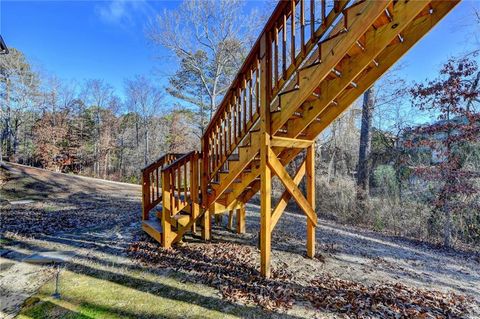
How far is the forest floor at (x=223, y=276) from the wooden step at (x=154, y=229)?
14cm

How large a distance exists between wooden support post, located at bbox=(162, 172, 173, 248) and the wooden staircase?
A: 16 millimetres

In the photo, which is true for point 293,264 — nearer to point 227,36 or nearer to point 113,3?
point 113,3

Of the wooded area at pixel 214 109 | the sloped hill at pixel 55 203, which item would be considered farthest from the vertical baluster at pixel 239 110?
the wooded area at pixel 214 109

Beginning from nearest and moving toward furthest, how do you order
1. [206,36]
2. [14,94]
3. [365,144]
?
1. [365,144]
2. [206,36]
3. [14,94]

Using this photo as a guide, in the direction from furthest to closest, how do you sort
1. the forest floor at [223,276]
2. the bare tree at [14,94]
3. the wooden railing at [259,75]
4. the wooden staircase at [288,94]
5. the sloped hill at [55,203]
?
the bare tree at [14,94]
the sloped hill at [55,203]
the wooden railing at [259,75]
the forest floor at [223,276]
the wooden staircase at [288,94]

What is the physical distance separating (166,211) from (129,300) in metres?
1.46

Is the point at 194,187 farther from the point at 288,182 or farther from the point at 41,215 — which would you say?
the point at 41,215

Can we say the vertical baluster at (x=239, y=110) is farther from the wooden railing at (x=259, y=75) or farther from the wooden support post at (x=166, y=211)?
the wooden support post at (x=166, y=211)

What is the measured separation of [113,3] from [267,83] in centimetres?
706

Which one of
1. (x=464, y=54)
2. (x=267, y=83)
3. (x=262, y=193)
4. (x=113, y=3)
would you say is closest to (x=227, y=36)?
(x=113, y=3)

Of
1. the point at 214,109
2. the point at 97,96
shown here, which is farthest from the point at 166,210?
the point at 97,96

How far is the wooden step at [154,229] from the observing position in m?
3.99

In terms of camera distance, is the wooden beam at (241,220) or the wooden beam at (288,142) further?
the wooden beam at (241,220)

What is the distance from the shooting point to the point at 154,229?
13.6ft
